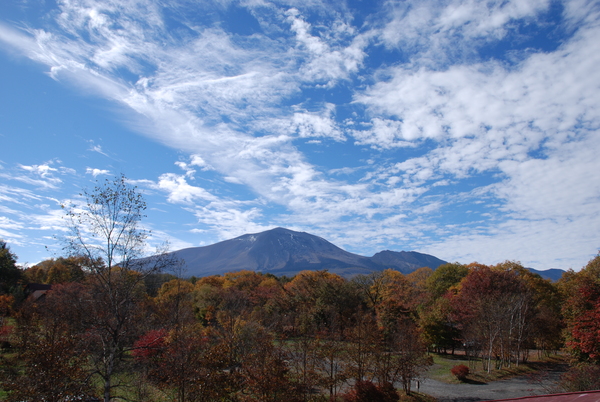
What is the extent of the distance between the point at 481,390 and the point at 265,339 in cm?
1902

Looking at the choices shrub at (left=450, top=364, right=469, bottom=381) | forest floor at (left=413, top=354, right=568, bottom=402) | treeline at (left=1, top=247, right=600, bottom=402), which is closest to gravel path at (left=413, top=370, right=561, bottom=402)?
forest floor at (left=413, top=354, right=568, bottom=402)

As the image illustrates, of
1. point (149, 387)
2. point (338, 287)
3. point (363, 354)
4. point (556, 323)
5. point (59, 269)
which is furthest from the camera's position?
point (59, 269)

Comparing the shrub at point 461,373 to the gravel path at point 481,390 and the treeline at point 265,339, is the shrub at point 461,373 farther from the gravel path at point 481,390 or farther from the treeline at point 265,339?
the treeline at point 265,339

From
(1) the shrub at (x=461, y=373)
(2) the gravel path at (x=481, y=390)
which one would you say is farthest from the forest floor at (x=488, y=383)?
(1) the shrub at (x=461, y=373)

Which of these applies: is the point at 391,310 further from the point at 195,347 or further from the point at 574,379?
the point at 195,347

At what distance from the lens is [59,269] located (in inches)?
2474

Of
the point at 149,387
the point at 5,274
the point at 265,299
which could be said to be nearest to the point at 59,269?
the point at 5,274

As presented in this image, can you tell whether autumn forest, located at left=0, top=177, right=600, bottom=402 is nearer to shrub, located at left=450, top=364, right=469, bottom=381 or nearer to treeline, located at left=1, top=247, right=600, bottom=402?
treeline, located at left=1, top=247, right=600, bottom=402

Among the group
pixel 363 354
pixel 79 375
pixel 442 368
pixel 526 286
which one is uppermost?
pixel 526 286

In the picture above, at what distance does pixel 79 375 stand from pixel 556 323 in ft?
136

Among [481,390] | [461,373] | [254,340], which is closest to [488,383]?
[461,373]

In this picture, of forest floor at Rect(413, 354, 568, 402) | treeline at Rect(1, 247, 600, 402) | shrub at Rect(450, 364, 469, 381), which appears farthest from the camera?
shrub at Rect(450, 364, 469, 381)

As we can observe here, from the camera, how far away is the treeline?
1176 centimetres

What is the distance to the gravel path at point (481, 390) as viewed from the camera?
21453 millimetres
